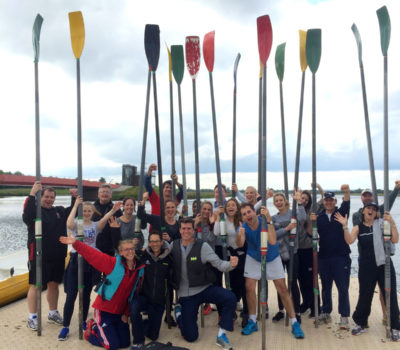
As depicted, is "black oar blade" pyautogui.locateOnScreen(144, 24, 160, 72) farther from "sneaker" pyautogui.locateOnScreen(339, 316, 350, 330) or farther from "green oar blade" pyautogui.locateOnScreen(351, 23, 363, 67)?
"sneaker" pyautogui.locateOnScreen(339, 316, 350, 330)

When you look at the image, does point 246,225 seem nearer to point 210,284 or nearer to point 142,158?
point 210,284

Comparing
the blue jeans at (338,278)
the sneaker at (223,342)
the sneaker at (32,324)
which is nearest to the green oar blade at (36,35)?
the sneaker at (32,324)

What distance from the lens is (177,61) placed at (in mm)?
4801

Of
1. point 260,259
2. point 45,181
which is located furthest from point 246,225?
point 45,181

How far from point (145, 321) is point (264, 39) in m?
3.39

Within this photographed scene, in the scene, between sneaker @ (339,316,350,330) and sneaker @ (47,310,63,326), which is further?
sneaker @ (47,310,63,326)

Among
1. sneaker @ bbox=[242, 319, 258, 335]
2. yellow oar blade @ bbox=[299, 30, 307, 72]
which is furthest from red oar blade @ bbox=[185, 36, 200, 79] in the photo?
sneaker @ bbox=[242, 319, 258, 335]

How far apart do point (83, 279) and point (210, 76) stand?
298 cm

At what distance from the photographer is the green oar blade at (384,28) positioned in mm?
3855

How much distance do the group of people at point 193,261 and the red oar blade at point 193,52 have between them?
196cm

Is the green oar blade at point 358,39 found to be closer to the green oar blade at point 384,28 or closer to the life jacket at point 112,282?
the green oar blade at point 384,28

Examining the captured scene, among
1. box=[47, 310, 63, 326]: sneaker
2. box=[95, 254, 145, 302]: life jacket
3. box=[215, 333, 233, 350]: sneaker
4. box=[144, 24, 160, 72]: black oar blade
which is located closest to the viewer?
box=[215, 333, 233, 350]: sneaker

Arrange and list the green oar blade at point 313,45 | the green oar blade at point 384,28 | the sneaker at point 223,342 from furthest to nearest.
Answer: the green oar blade at point 313,45
the green oar blade at point 384,28
the sneaker at point 223,342

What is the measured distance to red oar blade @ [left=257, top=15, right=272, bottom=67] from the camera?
3.77 metres
